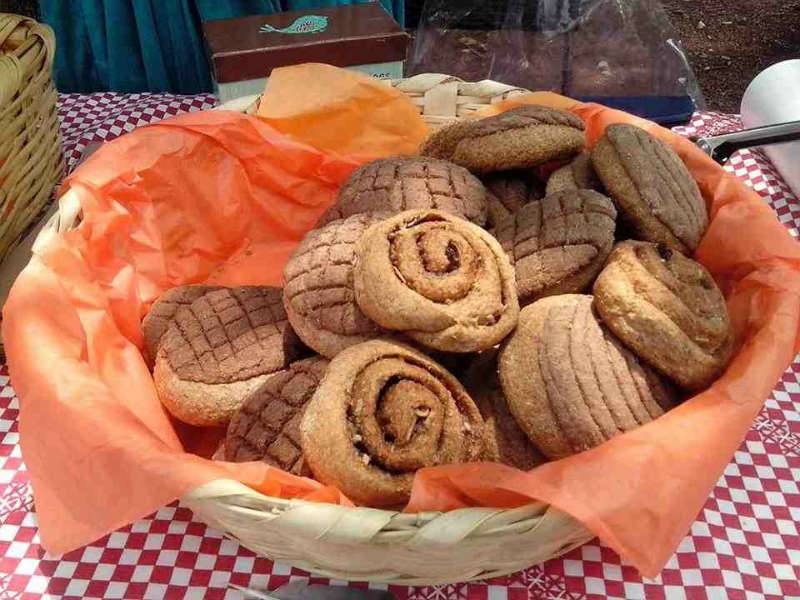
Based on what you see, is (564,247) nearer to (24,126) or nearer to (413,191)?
(413,191)

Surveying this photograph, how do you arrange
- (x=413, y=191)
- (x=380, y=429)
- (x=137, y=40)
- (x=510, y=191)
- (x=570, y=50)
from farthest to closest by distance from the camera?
(x=570, y=50), (x=137, y=40), (x=510, y=191), (x=413, y=191), (x=380, y=429)

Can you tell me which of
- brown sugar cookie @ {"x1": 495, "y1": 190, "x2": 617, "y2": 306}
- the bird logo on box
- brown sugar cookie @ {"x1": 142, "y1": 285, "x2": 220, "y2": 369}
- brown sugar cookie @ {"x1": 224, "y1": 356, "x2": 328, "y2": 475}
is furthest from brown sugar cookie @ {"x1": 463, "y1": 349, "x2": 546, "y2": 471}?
the bird logo on box

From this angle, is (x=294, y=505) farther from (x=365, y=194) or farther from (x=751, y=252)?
(x=751, y=252)

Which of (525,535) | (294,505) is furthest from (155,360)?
(525,535)

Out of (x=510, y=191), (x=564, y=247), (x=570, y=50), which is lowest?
(x=570, y=50)

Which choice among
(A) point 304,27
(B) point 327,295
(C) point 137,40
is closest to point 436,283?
(B) point 327,295

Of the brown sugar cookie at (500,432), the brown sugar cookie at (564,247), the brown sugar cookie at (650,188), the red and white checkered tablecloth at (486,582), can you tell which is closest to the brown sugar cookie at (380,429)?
the brown sugar cookie at (500,432)

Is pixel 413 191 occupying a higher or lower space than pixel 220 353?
higher
